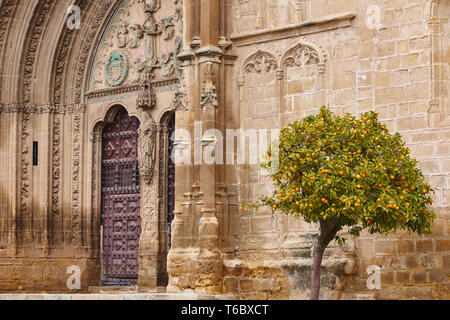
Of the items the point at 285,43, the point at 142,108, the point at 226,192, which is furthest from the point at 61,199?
the point at 285,43

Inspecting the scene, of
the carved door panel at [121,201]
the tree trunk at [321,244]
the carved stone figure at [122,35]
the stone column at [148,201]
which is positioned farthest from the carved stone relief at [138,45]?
the tree trunk at [321,244]

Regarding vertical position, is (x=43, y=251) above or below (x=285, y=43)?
below

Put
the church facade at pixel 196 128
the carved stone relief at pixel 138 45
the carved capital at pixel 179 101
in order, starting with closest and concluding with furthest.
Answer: the church facade at pixel 196 128
the carved capital at pixel 179 101
the carved stone relief at pixel 138 45

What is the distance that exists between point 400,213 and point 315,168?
1.21 metres

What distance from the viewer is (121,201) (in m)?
20.6

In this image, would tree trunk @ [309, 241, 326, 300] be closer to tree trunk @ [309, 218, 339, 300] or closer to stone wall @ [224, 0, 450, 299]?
tree trunk @ [309, 218, 339, 300]

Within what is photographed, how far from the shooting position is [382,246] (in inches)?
577

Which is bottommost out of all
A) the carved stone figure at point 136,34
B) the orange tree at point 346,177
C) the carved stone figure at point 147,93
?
the orange tree at point 346,177

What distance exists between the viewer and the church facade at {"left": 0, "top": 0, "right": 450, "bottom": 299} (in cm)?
1459

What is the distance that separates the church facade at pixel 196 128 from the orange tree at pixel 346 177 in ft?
5.30

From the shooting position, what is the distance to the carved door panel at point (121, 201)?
20.2 metres

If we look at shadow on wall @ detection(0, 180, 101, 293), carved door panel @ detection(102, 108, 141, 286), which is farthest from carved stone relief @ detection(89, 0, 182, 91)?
shadow on wall @ detection(0, 180, 101, 293)

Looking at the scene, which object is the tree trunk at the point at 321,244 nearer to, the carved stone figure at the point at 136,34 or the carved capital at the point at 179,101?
the carved capital at the point at 179,101

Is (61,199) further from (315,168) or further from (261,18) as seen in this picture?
(315,168)
